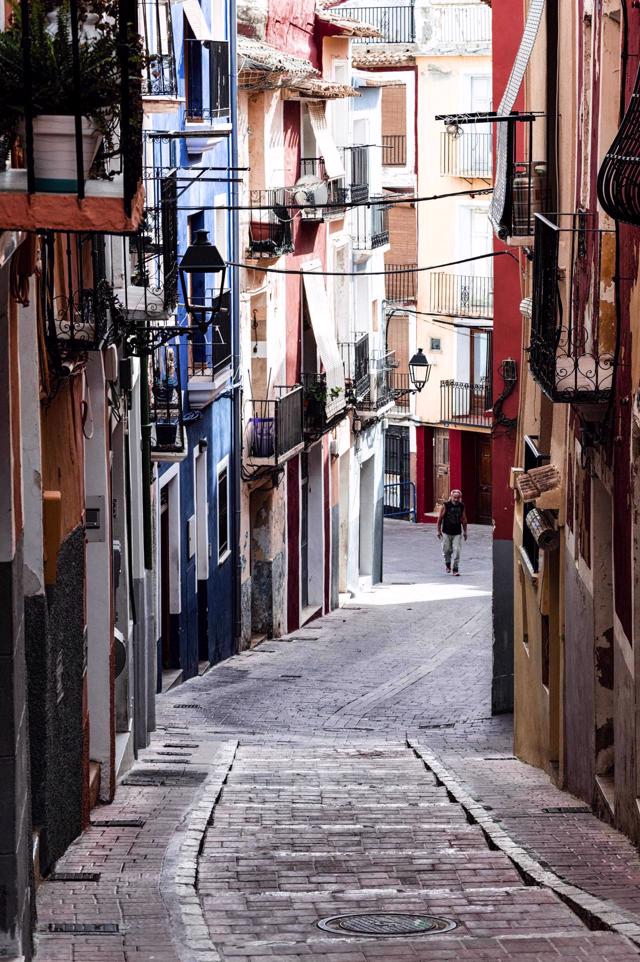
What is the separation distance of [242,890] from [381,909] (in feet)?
2.72

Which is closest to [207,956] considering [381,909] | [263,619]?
[381,909]

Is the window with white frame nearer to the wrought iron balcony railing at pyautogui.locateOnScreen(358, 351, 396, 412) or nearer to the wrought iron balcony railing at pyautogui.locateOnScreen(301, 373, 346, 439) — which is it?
the wrought iron balcony railing at pyautogui.locateOnScreen(301, 373, 346, 439)

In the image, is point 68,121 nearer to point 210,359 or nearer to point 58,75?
point 58,75

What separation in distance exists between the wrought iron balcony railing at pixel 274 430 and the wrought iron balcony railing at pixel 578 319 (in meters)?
13.2

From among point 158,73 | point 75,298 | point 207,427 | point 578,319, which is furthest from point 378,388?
point 75,298

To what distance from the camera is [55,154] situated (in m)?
5.89

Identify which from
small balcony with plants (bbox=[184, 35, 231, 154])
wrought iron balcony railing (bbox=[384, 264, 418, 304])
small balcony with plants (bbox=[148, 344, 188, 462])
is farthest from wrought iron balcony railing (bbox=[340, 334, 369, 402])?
small balcony with plants (bbox=[148, 344, 188, 462])

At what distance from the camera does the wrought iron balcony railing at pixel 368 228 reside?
34.6m

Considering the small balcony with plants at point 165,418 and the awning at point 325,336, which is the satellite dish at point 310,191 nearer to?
the awning at point 325,336

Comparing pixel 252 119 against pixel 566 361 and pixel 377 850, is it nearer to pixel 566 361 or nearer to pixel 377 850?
pixel 566 361

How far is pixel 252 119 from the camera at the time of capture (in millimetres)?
26156

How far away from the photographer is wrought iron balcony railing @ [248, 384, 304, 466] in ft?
84.7

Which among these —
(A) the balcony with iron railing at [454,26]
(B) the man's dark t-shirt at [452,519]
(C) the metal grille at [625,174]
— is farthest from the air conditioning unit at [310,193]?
(C) the metal grille at [625,174]

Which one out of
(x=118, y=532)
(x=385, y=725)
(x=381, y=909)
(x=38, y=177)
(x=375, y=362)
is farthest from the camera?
(x=375, y=362)
